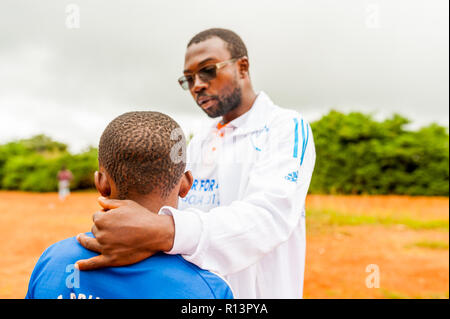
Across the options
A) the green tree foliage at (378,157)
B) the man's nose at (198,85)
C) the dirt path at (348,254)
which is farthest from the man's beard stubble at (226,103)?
the green tree foliage at (378,157)

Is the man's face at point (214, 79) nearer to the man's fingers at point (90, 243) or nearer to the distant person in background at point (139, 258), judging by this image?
the distant person in background at point (139, 258)

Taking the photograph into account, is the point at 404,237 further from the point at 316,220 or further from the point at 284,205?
the point at 284,205

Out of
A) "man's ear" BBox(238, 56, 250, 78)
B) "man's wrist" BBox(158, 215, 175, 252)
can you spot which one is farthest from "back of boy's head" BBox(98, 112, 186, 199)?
"man's ear" BBox(238, 56, 250, 78)

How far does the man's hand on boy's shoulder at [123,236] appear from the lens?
115 cm

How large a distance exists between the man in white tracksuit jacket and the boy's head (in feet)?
0.32

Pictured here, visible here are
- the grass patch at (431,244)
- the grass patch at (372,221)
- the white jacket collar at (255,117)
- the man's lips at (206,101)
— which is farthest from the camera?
the grass patch at (372,221)

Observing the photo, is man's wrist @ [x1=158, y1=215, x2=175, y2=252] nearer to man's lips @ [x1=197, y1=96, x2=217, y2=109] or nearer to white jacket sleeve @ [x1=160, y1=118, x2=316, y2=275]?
white jacket sleeve @ [x1=160, y1=118, x2=316, y2=275]

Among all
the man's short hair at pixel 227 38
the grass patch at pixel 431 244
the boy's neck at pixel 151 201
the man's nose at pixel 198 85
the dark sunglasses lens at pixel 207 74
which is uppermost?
the man's short hair at pixel 227 38

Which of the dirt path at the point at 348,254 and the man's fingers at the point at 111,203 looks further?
the dirt path at the point at 348,254

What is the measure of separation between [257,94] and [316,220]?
11.8 meters

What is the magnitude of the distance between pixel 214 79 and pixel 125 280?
1.38 meters

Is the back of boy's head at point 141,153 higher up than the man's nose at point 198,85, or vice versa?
the man's nose at point 198,85

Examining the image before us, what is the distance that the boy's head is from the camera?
125 centimetres

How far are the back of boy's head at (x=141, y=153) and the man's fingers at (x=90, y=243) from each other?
178 millimetres
